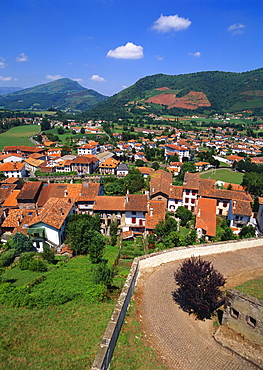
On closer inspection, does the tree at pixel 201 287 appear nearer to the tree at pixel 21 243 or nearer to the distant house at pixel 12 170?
the tree at pixel 21 243

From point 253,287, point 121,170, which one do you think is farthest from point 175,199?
point 121,170

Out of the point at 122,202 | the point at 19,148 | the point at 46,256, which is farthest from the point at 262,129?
the point at 46,256

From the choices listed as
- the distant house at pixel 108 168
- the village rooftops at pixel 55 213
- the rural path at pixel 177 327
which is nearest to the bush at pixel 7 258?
the village rooftops at pixel 55 213

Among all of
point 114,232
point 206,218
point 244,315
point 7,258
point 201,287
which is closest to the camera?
point 244,315

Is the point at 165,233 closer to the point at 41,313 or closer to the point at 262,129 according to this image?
the point at 41,313

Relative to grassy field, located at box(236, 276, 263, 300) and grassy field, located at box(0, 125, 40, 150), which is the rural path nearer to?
grassy field, located at box(236, 276, 263, 300)

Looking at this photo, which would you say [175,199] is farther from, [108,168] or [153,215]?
[108,168]
